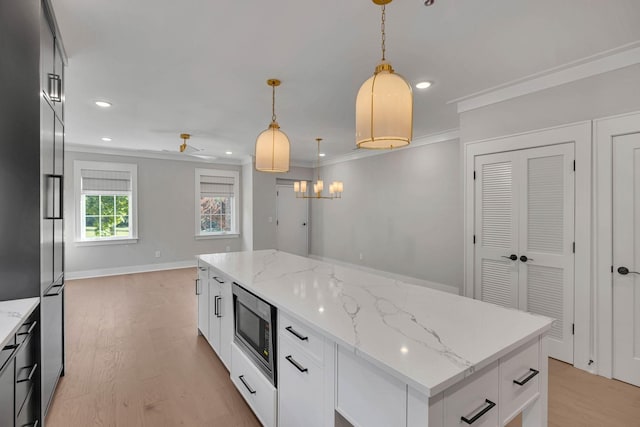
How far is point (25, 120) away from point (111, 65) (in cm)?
126

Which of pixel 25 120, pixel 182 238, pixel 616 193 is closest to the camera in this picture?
pixel 25 120

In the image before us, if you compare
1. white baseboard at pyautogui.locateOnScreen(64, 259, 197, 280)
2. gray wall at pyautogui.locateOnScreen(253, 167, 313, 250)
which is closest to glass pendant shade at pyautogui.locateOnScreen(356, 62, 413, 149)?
gray wall at pyautogui.locateOnScreen(253, 167, 313, 250)

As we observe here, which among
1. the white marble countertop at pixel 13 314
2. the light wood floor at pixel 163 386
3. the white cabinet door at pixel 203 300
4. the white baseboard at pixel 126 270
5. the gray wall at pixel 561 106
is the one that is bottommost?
the light wood floor at pixel 163 386

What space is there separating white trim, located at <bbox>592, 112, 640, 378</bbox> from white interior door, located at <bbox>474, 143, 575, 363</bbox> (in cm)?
17

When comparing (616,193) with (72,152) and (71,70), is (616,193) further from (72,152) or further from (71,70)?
(72,152)

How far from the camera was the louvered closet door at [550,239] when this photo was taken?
2.69m

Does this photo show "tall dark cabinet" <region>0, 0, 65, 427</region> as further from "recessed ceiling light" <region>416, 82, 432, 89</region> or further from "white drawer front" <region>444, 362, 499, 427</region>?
"recessed ceiling light" <region>416, 82, 432, 89</region>

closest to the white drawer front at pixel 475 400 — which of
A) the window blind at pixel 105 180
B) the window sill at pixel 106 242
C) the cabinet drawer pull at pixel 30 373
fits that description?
the cabinet drawer pull at pixel 30 373

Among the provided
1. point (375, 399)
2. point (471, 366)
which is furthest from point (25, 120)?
point (471, 366)

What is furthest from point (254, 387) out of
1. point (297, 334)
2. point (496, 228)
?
point (496, 228)

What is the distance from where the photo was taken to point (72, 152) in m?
5.75

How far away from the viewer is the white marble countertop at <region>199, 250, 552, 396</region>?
3.20ft

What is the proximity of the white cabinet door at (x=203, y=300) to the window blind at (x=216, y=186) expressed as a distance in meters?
4.24

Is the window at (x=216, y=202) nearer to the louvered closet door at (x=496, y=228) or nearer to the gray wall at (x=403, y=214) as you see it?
the gray wall at (x=403, y=214)
